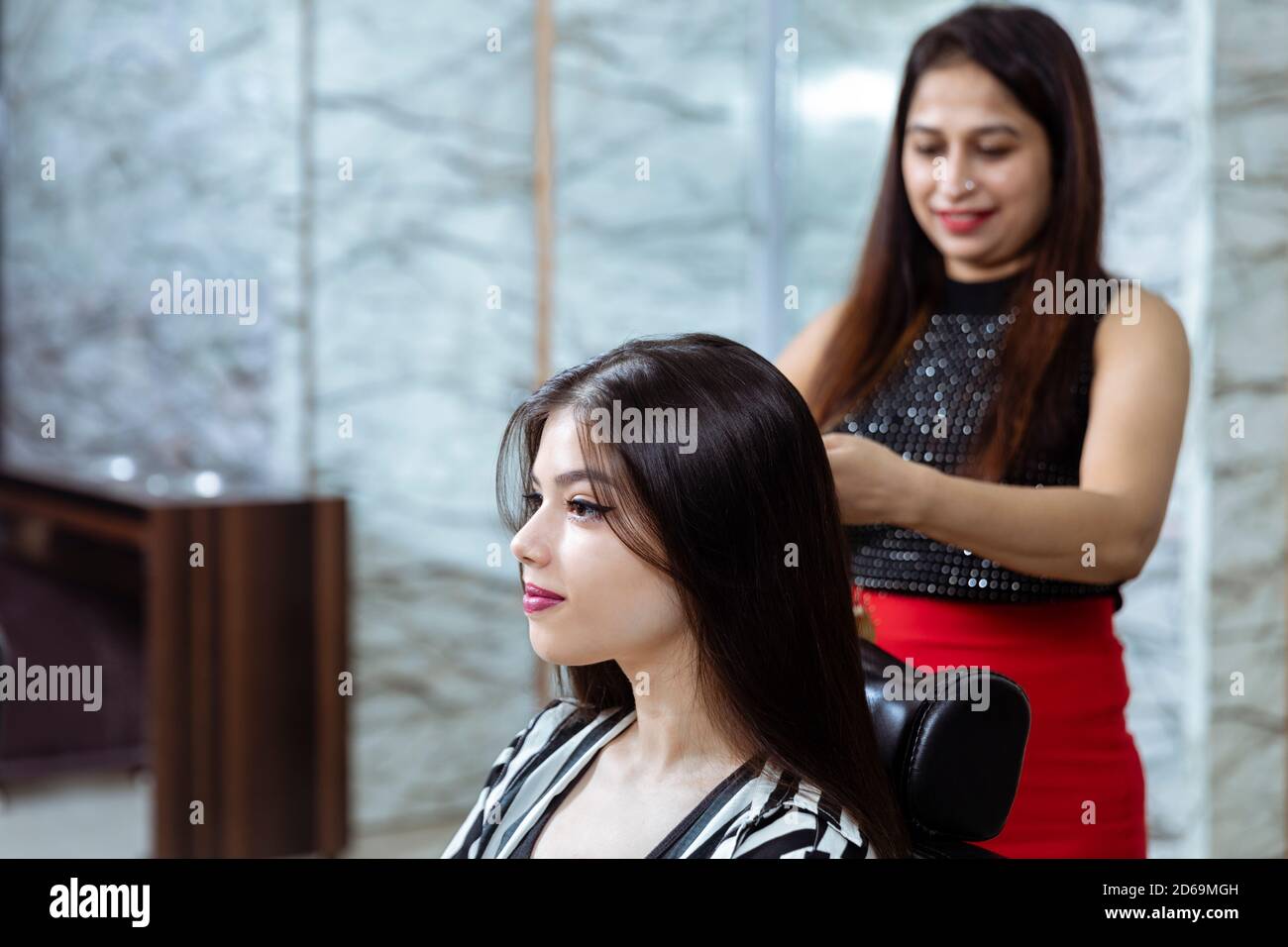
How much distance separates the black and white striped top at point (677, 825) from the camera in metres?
1.22

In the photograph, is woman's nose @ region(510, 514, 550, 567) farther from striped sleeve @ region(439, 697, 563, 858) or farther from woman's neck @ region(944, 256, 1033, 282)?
woman's neck @ region(944, 256, 1033, 282)

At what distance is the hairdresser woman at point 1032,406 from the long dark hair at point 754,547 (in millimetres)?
359

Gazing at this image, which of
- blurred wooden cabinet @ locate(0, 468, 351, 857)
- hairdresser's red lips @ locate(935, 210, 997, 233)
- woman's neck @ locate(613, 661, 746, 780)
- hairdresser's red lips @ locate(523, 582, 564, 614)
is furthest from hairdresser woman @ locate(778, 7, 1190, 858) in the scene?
blurred wooden cabinet @ locate(0, 468, 351, 857)

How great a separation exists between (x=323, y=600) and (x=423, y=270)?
0.90 m

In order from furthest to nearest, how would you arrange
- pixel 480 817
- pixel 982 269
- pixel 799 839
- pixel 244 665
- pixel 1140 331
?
pixel 244 665 < pixel 982 269 < pixel 1140 331 < pixel 480 817 < pixel 799 839

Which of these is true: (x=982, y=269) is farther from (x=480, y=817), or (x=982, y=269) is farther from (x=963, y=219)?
(x=480, y=817)

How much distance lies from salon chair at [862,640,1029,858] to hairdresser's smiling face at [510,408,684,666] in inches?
9.1

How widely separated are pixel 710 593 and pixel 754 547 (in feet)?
0.20

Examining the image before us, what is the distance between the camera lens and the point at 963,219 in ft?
5.54

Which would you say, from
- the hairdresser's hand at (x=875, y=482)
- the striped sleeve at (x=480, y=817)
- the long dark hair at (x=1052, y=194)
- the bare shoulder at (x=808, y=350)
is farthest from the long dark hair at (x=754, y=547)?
the bare shoulder at (x=808, y=350)

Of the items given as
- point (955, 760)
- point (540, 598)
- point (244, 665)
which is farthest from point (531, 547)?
point (244, 665)

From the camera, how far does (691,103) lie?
→ 3840mm

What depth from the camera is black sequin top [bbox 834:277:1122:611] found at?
1.65 metres
